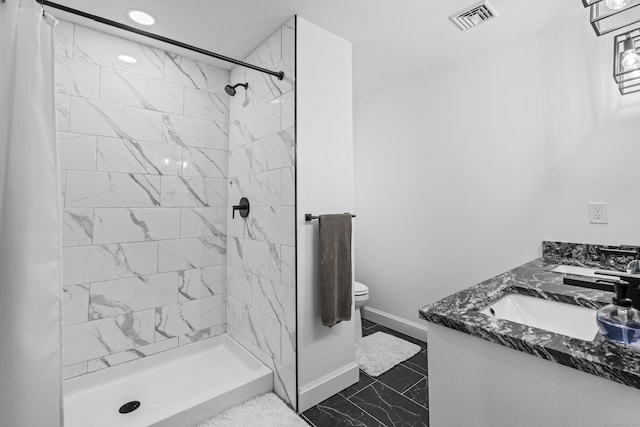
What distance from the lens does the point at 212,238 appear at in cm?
252

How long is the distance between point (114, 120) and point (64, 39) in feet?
1.78

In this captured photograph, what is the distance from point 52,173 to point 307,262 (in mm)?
1298

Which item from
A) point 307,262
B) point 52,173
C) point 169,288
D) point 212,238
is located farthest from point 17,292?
point 212,238

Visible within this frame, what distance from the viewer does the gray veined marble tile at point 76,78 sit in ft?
6.24

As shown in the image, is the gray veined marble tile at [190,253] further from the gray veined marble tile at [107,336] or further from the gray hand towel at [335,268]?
the gray hand towel at [335,268]

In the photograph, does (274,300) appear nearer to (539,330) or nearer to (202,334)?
(202,334)

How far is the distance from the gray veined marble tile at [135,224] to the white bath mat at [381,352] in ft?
5.85

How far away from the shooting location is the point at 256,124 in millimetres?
2234

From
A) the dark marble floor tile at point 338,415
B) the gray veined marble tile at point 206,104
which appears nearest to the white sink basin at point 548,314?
the dark marble floor tile at point 338,415


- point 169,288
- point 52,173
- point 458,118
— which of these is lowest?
point 169,288

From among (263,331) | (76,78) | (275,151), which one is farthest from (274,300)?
(76,78)

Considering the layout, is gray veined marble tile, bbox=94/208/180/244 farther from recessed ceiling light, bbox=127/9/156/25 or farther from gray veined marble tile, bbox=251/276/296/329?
recessed ceiling light, bbox=127/9/156/25

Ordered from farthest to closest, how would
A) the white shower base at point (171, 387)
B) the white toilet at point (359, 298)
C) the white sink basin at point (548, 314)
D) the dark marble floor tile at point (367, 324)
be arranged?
1. the dark marble floor tile at point (367, 324)
2. the white toilet at point (359, 298)
3. the white shower base at point (171, 387)
4. the white sink basin at point (548, 314)

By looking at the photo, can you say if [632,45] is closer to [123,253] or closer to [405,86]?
[405,86]
